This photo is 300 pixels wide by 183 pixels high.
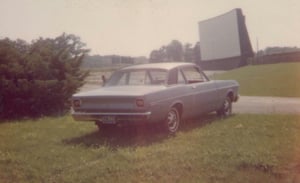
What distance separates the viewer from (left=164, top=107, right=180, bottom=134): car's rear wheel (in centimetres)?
775

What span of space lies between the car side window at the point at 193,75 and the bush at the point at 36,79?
4.47 m

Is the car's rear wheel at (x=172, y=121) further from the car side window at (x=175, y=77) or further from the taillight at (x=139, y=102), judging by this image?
the taillight at (x=139, y=102)

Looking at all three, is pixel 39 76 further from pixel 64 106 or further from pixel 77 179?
pixel 77 179

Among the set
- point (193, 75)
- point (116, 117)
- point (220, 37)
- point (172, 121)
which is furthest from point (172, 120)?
point (220, 37)

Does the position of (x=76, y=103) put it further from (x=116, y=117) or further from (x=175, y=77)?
(x=175, y=77)

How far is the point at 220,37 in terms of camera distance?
6106 cm

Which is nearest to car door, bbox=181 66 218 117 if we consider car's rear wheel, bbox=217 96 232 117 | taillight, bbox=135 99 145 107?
car's rear wheel, bbox=217 96 232 117

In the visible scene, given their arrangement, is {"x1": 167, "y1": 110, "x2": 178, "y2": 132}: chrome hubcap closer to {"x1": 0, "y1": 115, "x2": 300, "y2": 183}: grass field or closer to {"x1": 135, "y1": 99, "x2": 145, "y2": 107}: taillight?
{"x1": 0, "y1": 115, "x2": 300, "y2": 183}: grass field

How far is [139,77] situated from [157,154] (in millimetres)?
2716

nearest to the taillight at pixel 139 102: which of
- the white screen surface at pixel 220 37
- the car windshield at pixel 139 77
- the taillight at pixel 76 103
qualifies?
the car windshield at pixel 139 77

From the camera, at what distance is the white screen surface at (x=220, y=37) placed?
177ft

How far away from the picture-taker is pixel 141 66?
28.6 ft

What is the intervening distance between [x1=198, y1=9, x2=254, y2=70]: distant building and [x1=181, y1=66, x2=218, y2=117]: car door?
147ft

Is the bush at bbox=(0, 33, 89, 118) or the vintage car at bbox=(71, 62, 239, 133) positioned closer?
the vintage car at bbox=(71, 62, 239, 133)
